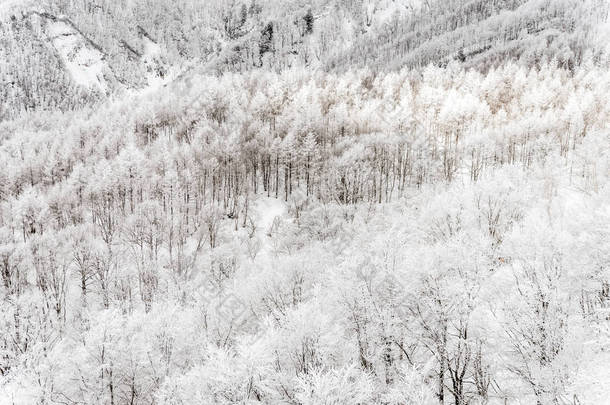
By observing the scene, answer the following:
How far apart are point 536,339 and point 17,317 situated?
4460 cm

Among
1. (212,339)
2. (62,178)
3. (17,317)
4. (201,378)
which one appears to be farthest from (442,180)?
(62,178)

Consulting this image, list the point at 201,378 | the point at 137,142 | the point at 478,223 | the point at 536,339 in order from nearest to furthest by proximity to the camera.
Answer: the point at 536,339 < the point at 201,378 < the point at 478,223 < the point at 137,142

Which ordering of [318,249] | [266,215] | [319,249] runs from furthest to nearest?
[266,215] < [318,249] < [319,249]

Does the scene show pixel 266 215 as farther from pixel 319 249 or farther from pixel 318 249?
pixel 319 249

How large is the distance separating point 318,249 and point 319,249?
181 millimetres

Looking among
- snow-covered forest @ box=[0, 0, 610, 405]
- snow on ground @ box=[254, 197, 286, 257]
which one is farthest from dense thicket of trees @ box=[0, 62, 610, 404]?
snow on ground @ box=[254, 197, 286, 257]

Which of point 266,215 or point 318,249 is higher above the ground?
point 266,215

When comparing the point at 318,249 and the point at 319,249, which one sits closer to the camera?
the point at 319,249

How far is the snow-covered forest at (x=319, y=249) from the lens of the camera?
85.4 feet

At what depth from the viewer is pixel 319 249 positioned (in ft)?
172

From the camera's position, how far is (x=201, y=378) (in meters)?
25.6

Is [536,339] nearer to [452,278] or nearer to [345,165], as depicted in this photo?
[452,278]

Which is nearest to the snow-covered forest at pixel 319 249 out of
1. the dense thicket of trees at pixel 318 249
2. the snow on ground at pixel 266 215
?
the dense thicket of trees at pixel 318 249

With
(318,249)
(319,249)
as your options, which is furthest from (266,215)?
(319,249)
